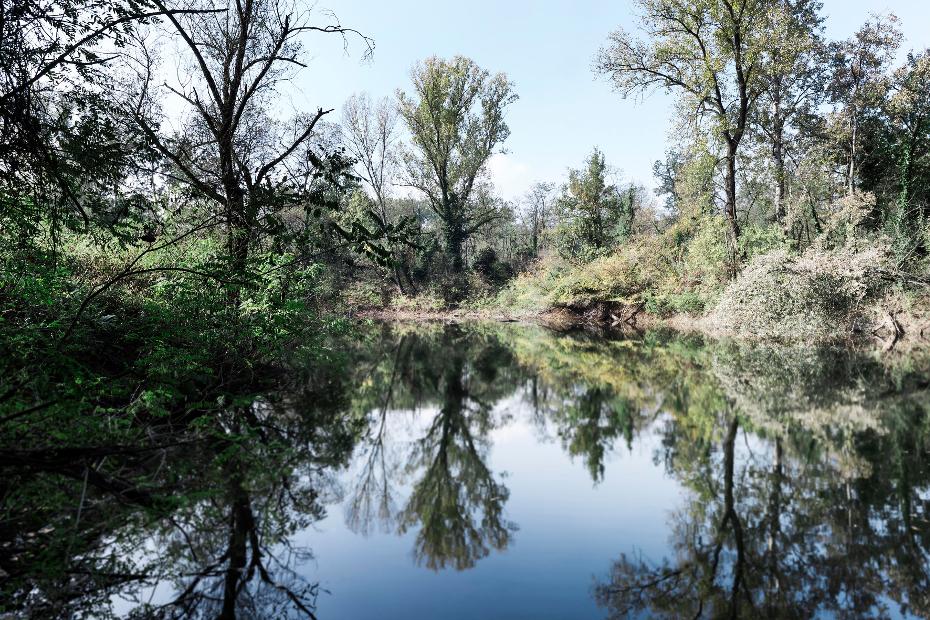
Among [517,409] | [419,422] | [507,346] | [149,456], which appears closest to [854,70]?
[507,346]

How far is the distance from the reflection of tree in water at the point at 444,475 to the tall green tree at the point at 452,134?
23934 millimetres

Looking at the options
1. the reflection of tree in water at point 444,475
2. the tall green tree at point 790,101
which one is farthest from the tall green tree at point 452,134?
the reflection of tree in water at point 444,475

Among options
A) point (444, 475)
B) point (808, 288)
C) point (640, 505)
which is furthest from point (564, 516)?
point (808, 288)

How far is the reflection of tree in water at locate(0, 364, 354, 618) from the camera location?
2.88 m

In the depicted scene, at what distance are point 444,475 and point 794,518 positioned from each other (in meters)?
3.05

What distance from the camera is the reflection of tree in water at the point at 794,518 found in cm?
310

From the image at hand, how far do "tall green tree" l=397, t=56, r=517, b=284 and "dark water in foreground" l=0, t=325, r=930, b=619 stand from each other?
26.8 meters

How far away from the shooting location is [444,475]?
18.2ft

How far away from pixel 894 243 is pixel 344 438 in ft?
70.5

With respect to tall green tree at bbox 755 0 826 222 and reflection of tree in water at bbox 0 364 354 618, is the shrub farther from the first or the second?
reflection of tree in water at bbox 0 364 354 618

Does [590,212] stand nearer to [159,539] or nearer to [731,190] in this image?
[731,190]

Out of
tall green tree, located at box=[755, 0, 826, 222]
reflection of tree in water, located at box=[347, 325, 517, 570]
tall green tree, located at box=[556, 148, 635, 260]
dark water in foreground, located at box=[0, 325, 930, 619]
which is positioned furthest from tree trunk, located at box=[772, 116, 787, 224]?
reflection of tree in water, located at box=[347, 325, 517, 570]

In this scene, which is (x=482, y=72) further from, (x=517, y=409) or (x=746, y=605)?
(x=746, y=605)

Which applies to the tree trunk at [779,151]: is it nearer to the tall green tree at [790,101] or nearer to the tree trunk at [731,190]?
the tall green tree at [790,101]
